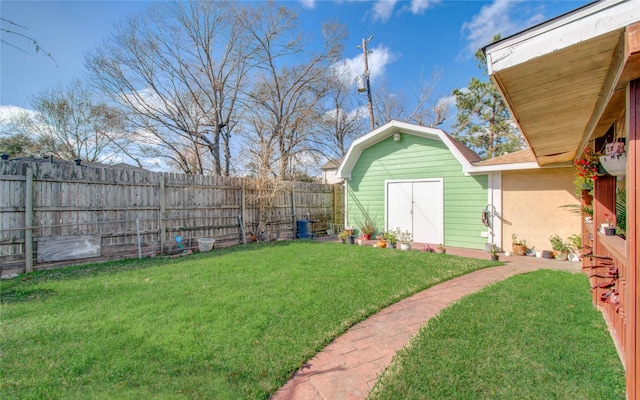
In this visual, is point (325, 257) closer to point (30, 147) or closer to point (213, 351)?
point (213, 351)

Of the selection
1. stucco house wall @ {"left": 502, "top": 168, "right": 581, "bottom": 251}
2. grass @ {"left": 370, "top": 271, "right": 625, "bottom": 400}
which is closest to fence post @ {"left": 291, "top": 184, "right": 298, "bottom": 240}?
stucco house wall @ {"left": 502, "top": 168, "right": 581, "bottom": 251}

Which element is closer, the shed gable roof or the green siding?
the shed gable roof

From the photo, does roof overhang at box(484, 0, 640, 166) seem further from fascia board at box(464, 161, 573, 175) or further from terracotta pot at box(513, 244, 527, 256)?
terracotta pot at box(513, 244, 527, 256)

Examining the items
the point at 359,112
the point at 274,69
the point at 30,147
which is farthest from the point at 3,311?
the point at 359,112

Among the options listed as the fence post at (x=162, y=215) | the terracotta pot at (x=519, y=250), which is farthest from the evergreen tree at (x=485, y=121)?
the fence post at (x=162, y=215)

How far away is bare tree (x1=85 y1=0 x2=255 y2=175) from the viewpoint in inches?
509

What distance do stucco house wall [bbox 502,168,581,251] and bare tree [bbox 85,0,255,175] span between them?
43.9 feet

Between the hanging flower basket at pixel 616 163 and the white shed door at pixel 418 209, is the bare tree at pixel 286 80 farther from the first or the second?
the hanging flower basket at pixel 616 163

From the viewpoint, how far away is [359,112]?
21109mm

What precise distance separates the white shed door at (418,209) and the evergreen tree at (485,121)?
33.1 feet

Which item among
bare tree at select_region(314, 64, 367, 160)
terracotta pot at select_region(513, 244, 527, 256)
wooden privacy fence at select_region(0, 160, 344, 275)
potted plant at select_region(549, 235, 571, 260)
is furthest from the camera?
bare tree at select_region(314, 64, 367, 160)

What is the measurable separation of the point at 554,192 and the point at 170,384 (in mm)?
8360

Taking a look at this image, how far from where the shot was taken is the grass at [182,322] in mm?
2102

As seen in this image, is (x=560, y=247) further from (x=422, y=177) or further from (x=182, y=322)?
(x=182, y=322)
